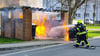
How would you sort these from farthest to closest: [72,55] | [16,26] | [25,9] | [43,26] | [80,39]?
[43,26] < [16,26] < [25,9] < [80,39] < [72,55]

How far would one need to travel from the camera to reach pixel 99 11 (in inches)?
2414

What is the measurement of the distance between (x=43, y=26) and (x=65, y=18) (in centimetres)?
226

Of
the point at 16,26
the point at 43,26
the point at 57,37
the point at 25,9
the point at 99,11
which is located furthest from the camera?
the point at 99,11

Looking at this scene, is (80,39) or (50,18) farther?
(50,18)

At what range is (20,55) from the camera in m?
8.02

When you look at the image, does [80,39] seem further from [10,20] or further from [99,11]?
[99,11]

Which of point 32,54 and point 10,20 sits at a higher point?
point 10,20

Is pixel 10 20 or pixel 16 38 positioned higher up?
pixel 10 20

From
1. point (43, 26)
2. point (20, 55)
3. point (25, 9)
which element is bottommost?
point (20, 55)

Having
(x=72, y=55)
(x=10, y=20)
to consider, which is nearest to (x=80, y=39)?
(x=72, y=55)

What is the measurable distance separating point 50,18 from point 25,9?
16.9ft

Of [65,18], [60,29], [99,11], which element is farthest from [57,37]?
[99,11]

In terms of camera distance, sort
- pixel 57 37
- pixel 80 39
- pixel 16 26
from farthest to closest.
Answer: pixel 57 37, pixel 16 26, pixel 80 39

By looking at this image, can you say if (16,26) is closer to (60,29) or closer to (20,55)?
(60,29)
